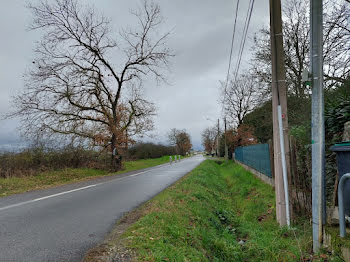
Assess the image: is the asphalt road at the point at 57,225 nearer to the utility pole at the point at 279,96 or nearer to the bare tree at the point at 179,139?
the utility pole at the point at 279,96

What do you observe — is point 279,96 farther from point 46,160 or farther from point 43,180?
point 46,160

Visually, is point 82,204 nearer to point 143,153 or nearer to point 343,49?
point 343,49

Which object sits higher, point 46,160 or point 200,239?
point 46,160

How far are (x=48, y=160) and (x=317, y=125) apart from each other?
15102 mm

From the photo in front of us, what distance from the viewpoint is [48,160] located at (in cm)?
1402

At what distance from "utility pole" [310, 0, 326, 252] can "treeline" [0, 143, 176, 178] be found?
13281 millimetres

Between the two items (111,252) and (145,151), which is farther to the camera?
(145,151)

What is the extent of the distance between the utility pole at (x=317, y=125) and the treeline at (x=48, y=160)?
13.3 meters

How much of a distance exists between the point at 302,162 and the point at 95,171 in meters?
14.9

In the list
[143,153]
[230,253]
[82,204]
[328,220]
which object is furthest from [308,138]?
[143,153]

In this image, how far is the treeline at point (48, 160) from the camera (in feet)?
38.7

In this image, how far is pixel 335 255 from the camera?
9.46 ft

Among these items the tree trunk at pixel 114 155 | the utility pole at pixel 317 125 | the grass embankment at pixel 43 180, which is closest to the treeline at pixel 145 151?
the tree trunk at pixel 114 155

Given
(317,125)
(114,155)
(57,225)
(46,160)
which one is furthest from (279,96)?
(114,155)
